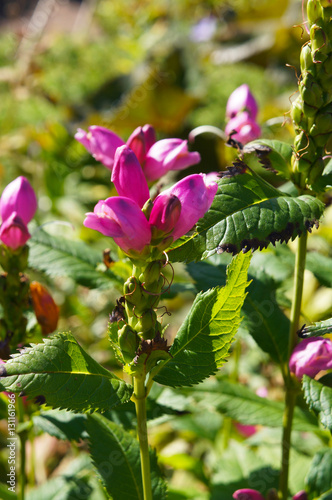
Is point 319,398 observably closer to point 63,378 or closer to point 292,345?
point 292,345

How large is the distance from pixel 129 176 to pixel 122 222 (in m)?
0.07

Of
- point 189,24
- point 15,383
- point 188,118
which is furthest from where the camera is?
point 189,24

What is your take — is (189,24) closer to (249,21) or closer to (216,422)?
(249,21)

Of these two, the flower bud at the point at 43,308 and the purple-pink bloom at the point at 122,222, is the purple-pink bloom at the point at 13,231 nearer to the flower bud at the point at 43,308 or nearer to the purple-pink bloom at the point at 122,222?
the flower bud at the point at 43,308

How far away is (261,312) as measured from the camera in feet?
2.68

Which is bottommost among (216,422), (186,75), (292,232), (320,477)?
(216,422)

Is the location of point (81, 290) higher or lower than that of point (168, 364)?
lower

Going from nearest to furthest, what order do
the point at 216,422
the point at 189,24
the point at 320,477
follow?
1. the point at 320,477
2. the point at 216,422
3. the point at 189,24

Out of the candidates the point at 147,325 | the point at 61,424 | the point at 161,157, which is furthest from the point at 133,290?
the point at 61,424

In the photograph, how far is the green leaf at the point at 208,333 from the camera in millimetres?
565

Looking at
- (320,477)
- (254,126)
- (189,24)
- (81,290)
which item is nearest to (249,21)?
(189,24)

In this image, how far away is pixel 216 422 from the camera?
4.14 ft

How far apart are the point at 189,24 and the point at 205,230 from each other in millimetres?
3573

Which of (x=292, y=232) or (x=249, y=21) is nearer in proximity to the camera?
(x=292, y=232)
